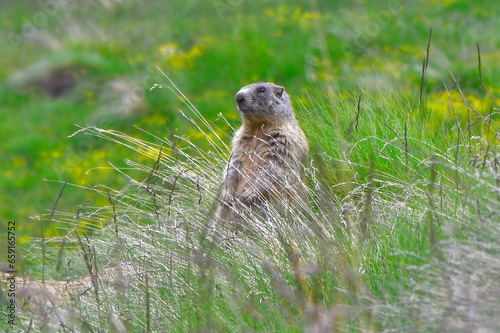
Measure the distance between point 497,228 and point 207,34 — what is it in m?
13.4

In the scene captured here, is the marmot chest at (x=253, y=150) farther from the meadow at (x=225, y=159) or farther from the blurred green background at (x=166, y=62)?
the blurred green background at (x=166, y=62)

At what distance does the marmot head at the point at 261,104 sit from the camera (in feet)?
19.1

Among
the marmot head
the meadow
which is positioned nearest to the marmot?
the marmot head

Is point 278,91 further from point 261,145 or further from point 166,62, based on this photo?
point 166,62

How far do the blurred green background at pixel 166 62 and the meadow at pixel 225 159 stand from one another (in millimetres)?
48

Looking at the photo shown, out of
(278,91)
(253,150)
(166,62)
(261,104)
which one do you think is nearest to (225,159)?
(253,150)

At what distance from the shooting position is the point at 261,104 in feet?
19.4

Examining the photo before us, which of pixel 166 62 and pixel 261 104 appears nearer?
pixel 261 104

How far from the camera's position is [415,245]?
11.4ft

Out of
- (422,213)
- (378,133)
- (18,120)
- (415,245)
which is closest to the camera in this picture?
(415,245)

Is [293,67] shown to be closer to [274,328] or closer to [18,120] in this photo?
[18,120]

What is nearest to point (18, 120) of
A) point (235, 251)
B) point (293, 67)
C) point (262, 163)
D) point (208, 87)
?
point (208, 87)

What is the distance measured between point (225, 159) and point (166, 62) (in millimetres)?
9077

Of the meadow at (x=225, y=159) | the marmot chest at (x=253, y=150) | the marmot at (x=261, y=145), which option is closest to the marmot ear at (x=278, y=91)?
the marmot at (x=261, y=145)
